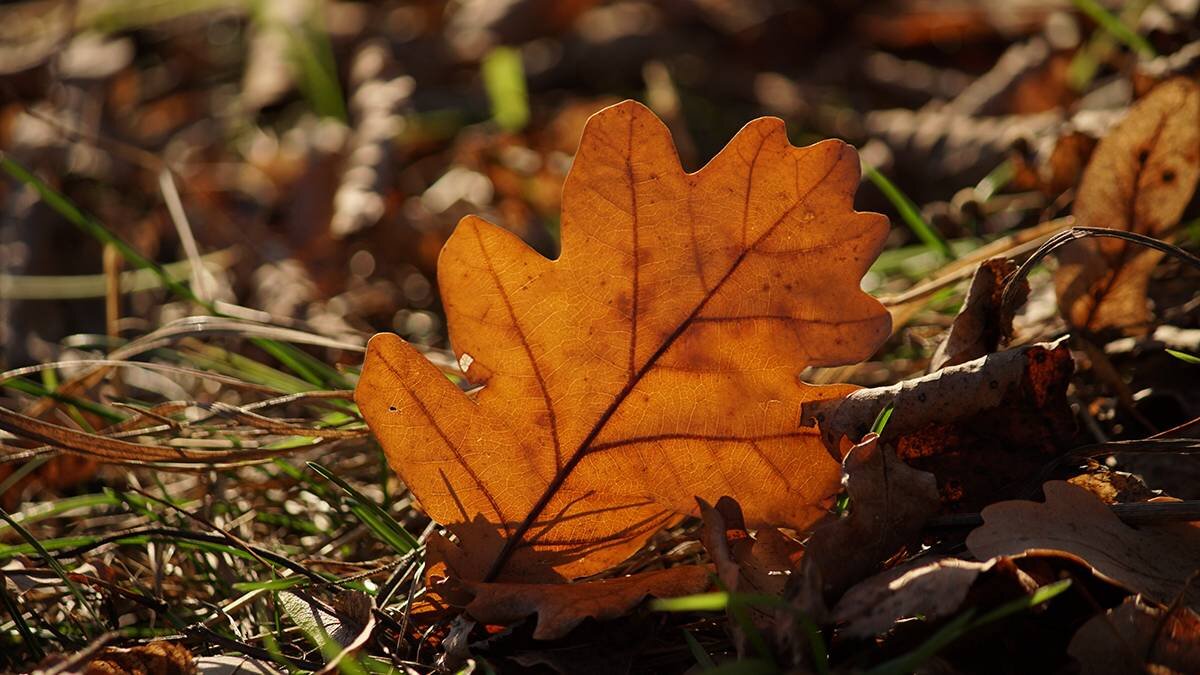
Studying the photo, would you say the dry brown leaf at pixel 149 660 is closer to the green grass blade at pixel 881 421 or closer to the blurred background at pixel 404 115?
the green grass blade at pixel 881 421

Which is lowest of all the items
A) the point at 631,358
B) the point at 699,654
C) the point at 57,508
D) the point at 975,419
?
the point at 57,508

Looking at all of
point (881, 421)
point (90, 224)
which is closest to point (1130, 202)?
point (881, 421)

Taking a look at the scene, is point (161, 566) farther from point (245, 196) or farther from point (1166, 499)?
point (245, 196)

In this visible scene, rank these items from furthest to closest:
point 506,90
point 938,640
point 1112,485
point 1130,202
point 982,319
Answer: point 506,90
point 1130,202
point 982,319
point 1112,485
point 938,640

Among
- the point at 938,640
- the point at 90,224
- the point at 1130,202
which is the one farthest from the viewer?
the point at 90,224

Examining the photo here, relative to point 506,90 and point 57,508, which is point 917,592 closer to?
point 57,508

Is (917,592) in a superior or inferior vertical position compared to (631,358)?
inferior
